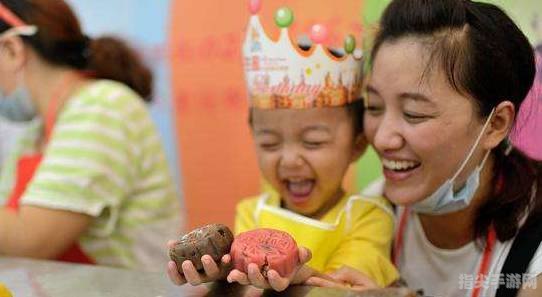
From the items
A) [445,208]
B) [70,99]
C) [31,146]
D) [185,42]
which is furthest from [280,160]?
[185,42]

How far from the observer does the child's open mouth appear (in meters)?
1.32

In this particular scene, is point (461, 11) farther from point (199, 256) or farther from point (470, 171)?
point (199, 256)

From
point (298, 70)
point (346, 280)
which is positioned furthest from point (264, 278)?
point (298, 70)

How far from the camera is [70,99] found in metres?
1.58

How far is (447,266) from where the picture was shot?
1350 millimetres

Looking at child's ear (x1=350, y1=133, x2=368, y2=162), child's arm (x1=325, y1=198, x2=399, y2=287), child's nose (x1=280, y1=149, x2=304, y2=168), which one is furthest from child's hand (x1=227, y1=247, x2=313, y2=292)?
child's ear (x1=350, y1=133, x2=368, y2=162)

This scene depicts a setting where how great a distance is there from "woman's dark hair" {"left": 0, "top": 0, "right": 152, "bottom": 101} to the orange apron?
0.43 ft

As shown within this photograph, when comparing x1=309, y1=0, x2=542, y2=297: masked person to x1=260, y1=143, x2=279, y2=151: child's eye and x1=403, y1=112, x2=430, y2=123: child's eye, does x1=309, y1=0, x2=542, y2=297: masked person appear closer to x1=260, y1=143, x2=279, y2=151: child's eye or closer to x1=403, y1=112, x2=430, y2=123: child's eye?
x1=403, y1=112, x2=430, y2=123: child's eye

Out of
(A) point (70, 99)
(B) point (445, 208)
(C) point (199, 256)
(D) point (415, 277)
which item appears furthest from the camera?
(A) point (70, 99)

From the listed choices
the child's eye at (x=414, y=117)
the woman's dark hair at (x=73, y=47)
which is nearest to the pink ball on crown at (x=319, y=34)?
the child's eye at (x=414, y=117)

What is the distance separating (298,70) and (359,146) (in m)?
0.21

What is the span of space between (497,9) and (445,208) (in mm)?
363

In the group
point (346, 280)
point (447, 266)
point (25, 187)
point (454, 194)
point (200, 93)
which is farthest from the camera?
point (200, 93)

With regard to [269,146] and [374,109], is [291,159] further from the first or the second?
[374,109]
